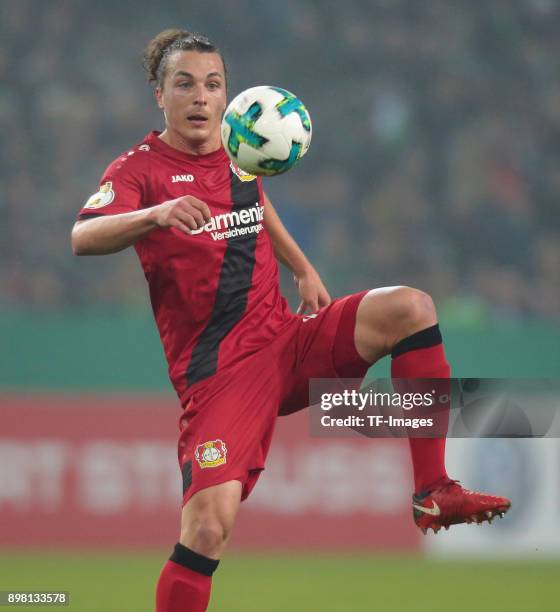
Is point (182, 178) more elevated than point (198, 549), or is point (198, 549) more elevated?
point (182, 178)

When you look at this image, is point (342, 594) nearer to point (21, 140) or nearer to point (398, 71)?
point (21, 140)

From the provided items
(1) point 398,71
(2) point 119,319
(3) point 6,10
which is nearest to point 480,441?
(2) point 119,319

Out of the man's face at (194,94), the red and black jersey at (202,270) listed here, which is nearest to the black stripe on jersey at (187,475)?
the red and black jersey at (202,270)

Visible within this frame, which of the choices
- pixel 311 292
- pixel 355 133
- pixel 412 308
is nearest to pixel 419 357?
pixel 412 308

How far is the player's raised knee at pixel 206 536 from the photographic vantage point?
4.12 metres

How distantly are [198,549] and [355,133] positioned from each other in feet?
24.5

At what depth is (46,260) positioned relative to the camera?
9727mm

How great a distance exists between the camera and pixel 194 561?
13.6 ft

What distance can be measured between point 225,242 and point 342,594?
323 cm

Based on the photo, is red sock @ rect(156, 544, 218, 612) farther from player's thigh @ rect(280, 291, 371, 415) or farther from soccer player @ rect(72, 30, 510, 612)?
player's thigh @ rect(280, 291, 371, 415)

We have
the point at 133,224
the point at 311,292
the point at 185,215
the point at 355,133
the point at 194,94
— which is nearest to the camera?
the point at 185,215

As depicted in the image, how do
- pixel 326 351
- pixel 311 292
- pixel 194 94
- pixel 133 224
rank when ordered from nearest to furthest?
pixel 133 224, pixel 326 351, pixel 194 94, pixel 311 292

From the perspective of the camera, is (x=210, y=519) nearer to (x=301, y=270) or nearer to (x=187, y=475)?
(x=187, y=475)

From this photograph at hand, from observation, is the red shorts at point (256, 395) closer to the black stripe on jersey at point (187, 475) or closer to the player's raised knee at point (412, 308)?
the black stripe on jersey at point (187, 475)
